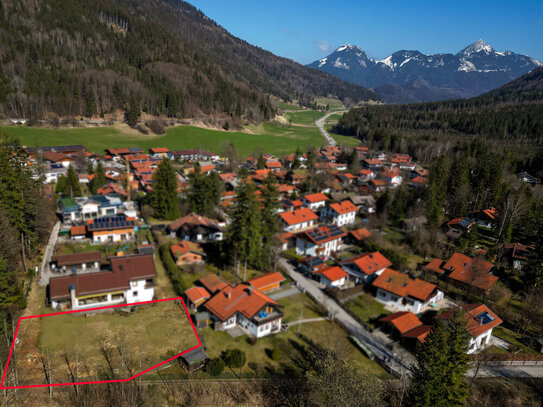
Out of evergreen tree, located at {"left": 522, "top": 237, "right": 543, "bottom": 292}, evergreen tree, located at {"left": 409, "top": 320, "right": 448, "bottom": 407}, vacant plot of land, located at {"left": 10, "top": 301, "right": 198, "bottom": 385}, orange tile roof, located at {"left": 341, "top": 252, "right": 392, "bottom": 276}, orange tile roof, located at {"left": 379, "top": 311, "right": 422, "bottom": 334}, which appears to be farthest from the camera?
orange tile roof, located at {"left": 341, "top": 252, "right": 392, "bottom": 276}

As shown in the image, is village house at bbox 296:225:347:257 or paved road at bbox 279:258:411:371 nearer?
paved road at bbox 279:258:411:371

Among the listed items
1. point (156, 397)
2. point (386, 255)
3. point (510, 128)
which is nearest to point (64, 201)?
point (156, 397)

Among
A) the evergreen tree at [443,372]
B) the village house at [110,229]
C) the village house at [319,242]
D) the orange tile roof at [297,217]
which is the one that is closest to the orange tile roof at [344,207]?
the orange tile roof at [297,217]

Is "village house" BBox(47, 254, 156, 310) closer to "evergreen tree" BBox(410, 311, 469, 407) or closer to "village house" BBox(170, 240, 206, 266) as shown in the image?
"village house" BBox(170, 240, 206, 266)

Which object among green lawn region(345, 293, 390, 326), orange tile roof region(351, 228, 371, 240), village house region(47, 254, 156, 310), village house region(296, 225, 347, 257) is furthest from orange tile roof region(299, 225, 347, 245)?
village house region(47, 254, 156, 310)

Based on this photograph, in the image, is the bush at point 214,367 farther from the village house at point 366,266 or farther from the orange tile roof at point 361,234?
the orange tile roof at point 361,234

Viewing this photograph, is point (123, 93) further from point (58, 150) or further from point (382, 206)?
point (382, 206)
